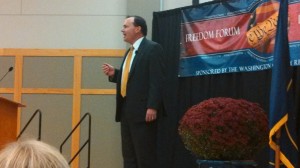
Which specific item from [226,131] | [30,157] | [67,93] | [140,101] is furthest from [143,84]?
[30,157]

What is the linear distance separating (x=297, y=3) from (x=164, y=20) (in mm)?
1771

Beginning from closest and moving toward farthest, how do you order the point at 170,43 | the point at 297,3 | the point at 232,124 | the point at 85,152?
the point at 232,124
the point at 297,3
the point at 170,43
the point at 85,152

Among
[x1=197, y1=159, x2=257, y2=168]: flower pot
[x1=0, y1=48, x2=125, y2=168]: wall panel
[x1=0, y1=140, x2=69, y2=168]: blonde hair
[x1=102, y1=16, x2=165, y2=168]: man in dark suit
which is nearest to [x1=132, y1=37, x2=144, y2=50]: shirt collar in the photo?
[x1=102, y1=16, x2=165, y2=168]: man in dark suit

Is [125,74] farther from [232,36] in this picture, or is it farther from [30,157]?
[30,157]

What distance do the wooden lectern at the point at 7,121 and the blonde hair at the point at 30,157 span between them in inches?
112

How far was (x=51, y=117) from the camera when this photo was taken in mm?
5953

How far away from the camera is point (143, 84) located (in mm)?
3986

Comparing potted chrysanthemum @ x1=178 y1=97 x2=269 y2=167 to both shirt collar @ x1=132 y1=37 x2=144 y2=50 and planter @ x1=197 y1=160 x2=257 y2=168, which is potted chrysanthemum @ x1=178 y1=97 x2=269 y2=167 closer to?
planter @ x1=197 y1=160 x2=257 y2=168

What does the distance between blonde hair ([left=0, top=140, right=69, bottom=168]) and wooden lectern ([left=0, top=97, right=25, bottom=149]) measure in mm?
2846

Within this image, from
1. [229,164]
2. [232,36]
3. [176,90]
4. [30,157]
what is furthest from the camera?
[176,90]

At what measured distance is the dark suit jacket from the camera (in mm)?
3900

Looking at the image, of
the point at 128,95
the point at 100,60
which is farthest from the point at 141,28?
the point at 100,60

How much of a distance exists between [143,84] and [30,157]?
3049mm

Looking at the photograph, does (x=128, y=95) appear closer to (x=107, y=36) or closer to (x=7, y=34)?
(x=107, y=36)
